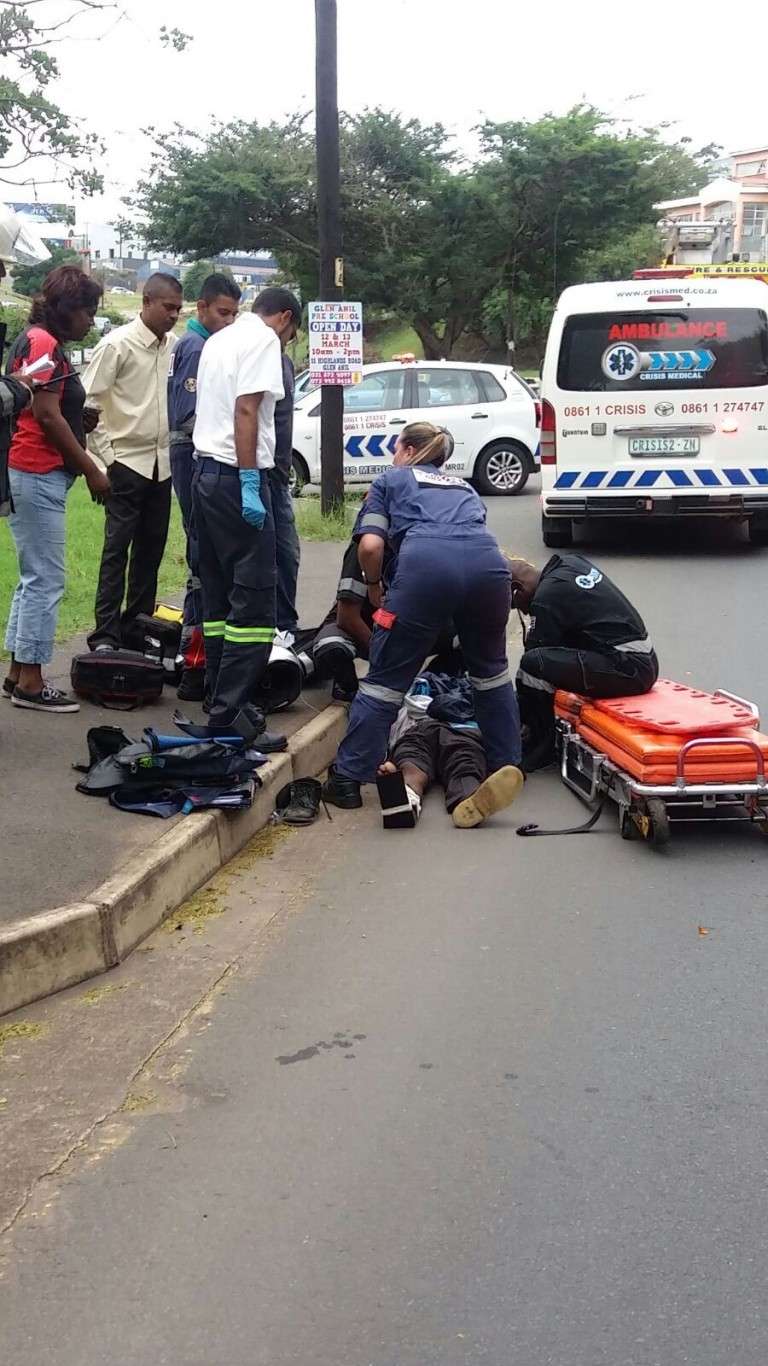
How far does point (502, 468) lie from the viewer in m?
17.4

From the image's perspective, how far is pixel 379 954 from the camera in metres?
4.47

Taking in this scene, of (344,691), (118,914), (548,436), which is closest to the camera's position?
(118,914)

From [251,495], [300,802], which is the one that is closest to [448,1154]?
[300,802]

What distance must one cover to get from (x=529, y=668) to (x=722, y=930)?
2052 millimetres

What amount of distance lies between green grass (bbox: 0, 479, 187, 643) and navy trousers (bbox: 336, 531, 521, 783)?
120 inches

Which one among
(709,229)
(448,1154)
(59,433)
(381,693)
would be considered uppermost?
(709,229)

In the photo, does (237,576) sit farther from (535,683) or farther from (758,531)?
(758,531)

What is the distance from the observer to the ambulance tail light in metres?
12.4

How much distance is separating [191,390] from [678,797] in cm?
327

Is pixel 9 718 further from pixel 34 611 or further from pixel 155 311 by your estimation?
pixel 155 311

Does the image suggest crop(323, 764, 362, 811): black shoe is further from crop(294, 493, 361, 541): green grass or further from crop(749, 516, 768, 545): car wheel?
crop(749, 516, 768, 545): car wheel

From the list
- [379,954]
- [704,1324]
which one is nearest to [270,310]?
[379,954]

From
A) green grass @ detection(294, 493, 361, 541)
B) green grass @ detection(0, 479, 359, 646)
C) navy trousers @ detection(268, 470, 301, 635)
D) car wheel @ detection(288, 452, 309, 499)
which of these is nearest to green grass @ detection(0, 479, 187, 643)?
green grass @ detection(0, 479, 359, 646)

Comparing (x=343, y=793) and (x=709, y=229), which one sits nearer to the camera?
(x=343, y=793)
